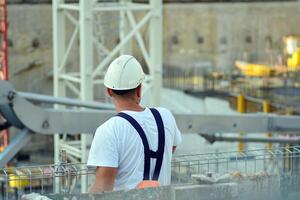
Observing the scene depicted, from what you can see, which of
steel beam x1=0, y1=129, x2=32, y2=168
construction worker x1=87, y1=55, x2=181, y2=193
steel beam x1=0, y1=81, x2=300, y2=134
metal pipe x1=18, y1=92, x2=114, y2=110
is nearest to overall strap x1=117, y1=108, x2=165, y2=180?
construction worker x1=87, y1=55, x2=181, y2=193

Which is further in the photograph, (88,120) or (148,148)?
(88,120)

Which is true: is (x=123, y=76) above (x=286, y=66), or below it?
above

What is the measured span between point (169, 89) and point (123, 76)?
1508 cm

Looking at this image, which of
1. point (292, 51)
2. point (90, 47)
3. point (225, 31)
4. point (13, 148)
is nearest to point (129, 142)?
point (13, 148)

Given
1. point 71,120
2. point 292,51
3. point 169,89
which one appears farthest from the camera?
point 292,51

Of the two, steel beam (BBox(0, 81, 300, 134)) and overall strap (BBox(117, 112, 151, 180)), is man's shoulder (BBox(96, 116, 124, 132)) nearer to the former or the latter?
overall strap (BBox(117, 112, 151, 180))

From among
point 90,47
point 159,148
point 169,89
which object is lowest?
point 169,89

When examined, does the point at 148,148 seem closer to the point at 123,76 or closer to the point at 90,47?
the point at 123,76

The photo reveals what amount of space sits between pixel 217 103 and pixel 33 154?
4.47m

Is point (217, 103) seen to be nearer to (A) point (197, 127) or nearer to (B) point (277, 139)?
(B) point (277, 139)

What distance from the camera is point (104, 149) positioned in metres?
3.09

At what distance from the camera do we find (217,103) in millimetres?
15852

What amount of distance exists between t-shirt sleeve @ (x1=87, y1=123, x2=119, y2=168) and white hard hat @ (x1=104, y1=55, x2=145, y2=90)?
20cm

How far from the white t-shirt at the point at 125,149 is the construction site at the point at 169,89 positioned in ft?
0.61
